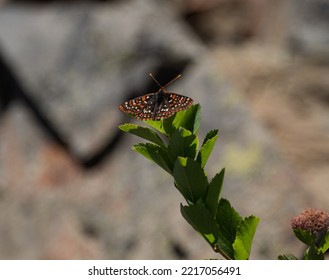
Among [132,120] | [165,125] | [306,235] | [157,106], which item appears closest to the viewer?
[306,235]

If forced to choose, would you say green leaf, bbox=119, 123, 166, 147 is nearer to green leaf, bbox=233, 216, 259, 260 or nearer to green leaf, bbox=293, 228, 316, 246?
green leaf, bbox=233, 216, 259, 260

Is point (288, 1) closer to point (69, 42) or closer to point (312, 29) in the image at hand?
point (312, 29)

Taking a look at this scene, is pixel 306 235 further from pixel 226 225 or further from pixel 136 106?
pixel 136 106

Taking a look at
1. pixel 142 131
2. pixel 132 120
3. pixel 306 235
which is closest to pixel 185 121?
pixel 142 131

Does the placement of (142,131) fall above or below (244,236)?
above

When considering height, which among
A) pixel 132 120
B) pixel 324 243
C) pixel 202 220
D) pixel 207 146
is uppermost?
pixel 207 146

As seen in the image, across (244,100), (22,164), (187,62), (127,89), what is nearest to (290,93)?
(244,100)

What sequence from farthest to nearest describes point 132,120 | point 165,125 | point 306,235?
point 132,120
point 165,125
point 306,235

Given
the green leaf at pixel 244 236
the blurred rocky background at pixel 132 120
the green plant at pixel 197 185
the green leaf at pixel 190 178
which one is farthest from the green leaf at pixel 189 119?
the blurred rocky background at pixel 132 120
